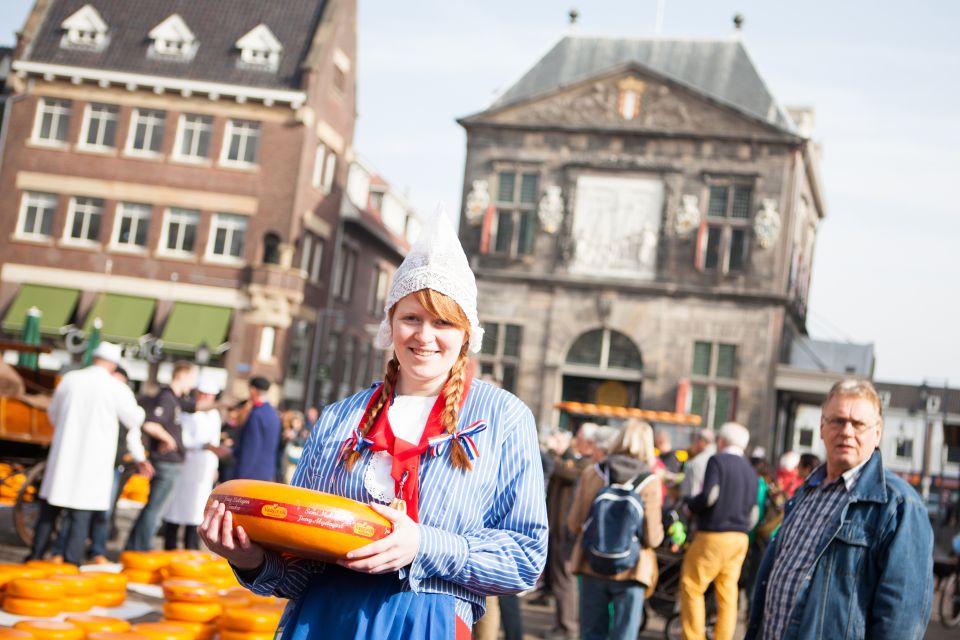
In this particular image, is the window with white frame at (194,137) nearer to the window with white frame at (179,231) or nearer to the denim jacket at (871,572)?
the window with white frame at (179,231)

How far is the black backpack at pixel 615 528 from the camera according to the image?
25.1ft

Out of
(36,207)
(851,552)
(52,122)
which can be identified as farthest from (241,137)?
(851,552)

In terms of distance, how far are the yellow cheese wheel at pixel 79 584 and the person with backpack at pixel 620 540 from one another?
10.6ft

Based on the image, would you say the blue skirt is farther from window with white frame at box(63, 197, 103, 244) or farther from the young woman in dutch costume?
window with white frame at box(63, 197, 103, 244)

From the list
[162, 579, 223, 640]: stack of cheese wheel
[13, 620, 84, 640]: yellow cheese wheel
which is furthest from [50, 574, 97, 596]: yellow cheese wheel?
[13, 620, 84, 640]: yellow cheese wheel

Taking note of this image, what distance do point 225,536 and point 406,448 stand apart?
1.70ft

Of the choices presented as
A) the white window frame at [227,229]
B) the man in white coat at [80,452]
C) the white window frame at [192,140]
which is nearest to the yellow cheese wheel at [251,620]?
the man in white coat at [80,452]

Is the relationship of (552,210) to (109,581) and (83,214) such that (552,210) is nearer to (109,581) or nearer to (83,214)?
(83,214)

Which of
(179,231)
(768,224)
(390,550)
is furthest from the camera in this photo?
(179,231)

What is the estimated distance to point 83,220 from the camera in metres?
38.4

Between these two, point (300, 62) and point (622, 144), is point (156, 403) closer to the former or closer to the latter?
point (622, 144)

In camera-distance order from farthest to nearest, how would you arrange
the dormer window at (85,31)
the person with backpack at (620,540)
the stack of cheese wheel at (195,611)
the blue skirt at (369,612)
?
the dormer window at (85,31) → the person with backpack at (620,540) → the stack of cheese wheel at (195,611) → the blue skirt at (369,612)

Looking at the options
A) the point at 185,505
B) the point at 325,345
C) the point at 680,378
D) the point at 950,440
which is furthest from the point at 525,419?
the point at 325,345

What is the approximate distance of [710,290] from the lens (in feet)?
112
